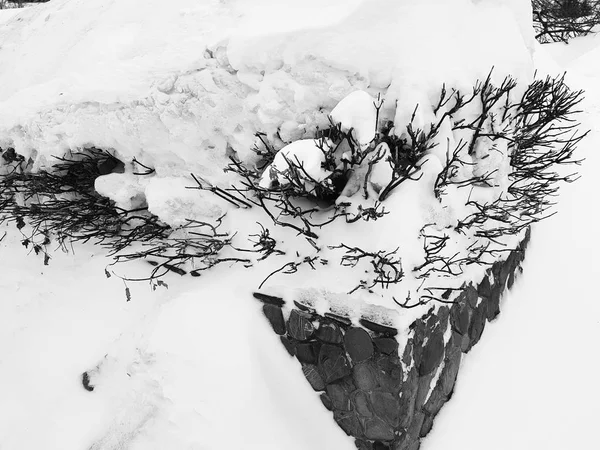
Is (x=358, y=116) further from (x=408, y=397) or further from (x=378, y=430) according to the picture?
(x=378, y=430)

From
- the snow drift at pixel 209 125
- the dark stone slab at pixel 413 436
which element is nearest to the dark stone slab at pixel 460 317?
the dark stone slab at pixel 413 436

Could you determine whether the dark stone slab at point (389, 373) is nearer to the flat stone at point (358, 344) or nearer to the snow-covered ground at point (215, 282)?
the flat stone at point (358, 344)

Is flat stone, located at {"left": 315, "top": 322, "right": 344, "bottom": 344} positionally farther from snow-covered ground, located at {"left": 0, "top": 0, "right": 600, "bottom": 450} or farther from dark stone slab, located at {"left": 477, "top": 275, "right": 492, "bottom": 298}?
dark stone slab, located at {"left": 477, "top": 275, "right": 492, "bottom": 298}


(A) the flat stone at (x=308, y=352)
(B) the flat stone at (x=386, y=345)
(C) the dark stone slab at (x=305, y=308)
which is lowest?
(A) the flat stone at (x=308, y=352)

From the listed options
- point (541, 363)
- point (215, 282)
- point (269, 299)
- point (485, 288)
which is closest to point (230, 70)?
point (215, 282)

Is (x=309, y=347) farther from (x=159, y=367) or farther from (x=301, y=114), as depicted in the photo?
(x=301, y=114)

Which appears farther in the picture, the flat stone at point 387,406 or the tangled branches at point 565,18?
the tangled branches at point 565,18

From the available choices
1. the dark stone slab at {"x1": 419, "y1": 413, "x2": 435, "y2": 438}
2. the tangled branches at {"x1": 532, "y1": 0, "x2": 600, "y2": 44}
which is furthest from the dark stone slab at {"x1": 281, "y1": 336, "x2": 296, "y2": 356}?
the tangled branches at {"x1": 532, "y1": 0, "x2": 600, "y2": 44}

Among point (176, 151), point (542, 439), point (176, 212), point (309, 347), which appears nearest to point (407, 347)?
point (309, 347)
